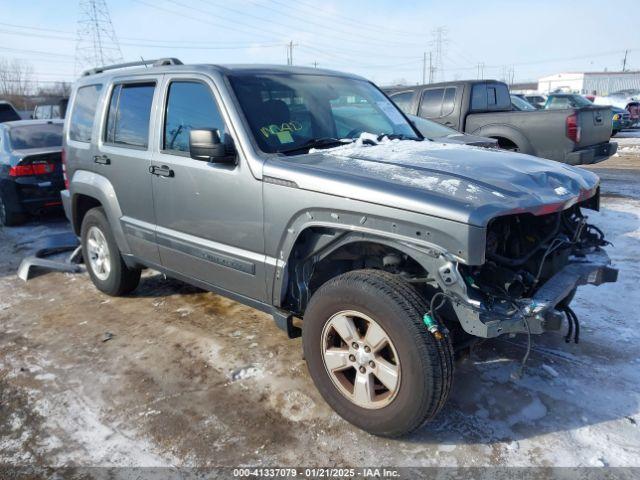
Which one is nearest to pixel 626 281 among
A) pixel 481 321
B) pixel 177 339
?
pixel 481 321

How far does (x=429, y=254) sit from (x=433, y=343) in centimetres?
44

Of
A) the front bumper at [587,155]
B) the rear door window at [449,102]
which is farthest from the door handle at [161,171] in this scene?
the rear door window at [449,102]

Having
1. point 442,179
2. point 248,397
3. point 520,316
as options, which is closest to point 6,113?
point 248,397

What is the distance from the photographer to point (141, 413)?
3178mm

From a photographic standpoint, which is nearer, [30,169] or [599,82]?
[30,169]

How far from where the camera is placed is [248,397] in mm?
3299

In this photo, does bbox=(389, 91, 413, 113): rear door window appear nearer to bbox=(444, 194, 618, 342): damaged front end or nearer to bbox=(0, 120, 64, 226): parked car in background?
bbox=(0, 120, 64, 226): parked car in background

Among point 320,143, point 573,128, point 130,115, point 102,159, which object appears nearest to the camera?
point 320,143

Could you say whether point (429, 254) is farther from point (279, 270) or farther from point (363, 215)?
point (279, 270)

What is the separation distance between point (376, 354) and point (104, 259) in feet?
11.0

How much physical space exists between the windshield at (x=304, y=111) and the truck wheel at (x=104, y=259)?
2114mm

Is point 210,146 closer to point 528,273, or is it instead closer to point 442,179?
point 442,179

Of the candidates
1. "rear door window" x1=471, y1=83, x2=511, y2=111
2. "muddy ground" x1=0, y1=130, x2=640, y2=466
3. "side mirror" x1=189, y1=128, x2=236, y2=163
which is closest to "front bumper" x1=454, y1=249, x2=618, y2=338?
"muddy ground" x1=0, y1=130, x2=640, y2=466

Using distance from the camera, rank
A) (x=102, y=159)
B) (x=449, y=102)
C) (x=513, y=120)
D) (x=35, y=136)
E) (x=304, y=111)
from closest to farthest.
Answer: (x=304, y=111) < (x=102, y=159) < (x=35, y=136) < (x=513, y=120) < (x=449, y=102)
